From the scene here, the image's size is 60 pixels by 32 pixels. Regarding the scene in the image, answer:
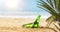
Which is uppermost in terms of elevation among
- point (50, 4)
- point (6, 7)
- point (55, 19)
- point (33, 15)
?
point (6, 7)

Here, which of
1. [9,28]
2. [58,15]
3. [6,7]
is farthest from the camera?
[6,7]

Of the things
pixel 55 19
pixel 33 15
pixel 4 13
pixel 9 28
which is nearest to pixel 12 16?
pixel 4 13

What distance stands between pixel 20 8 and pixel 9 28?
2018 millimetres

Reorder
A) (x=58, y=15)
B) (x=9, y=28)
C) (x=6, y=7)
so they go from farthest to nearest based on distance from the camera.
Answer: (x=6, y=7) → (x=9, y=28) → (x=58, y=15)

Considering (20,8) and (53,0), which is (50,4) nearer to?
(53,0)

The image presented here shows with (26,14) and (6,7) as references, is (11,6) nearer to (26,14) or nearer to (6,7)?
(6,7)

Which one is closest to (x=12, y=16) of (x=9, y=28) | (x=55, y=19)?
(x=9, y=28)

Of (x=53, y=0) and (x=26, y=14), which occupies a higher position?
(x=26, y=14)

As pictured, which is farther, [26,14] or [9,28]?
[26,14]

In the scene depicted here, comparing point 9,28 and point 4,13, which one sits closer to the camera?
point 9,28

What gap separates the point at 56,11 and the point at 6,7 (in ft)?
12.1

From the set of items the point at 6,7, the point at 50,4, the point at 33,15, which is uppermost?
the point at 6,7

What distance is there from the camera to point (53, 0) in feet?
7.95

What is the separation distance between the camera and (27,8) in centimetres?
593
